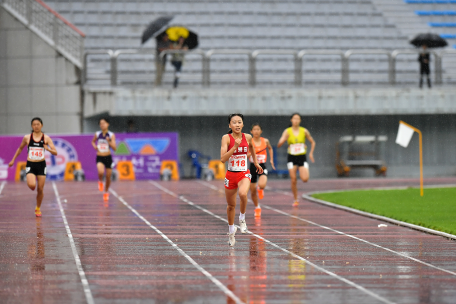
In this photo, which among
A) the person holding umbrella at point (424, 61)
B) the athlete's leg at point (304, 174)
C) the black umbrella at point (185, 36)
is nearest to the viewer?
the athlete's leg at point (304, 174)

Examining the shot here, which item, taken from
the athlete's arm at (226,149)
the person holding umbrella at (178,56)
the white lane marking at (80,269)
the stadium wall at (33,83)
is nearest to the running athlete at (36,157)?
the white lane marking at (80,269)

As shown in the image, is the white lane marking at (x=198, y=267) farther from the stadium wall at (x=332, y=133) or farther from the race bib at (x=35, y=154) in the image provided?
the stadium wall at (x=332, y=133)

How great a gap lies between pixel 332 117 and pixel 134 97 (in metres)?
8.31

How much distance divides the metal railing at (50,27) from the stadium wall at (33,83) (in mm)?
222

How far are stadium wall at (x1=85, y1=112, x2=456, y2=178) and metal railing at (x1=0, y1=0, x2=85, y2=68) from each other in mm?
3378

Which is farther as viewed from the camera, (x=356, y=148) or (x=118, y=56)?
(x=356, y=148)

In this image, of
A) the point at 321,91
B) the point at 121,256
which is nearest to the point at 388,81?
the point at 321,91

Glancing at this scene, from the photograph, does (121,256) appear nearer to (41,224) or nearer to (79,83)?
(41,224)

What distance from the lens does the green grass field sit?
48.9 feet

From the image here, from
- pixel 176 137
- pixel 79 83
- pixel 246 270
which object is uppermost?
pixel 79 83

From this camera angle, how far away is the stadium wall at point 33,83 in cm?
3045

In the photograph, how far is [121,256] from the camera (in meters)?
10.6

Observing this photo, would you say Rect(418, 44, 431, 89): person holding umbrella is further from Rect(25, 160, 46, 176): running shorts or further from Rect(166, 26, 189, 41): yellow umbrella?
Rect(25, 160, 46, 176): running shorts

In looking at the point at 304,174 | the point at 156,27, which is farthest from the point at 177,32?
A: the point at 304,174
